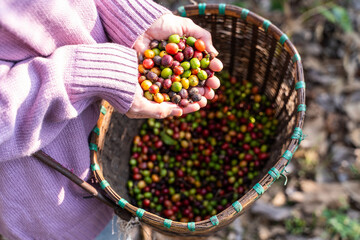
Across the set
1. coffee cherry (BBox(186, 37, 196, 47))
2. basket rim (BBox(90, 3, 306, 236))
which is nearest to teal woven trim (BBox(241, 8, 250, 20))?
basket rim (BBox(90, 3, 306, 236))

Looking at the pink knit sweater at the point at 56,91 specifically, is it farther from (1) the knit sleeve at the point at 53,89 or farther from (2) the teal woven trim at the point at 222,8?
(2) the teal woven trim at the point at 222,8

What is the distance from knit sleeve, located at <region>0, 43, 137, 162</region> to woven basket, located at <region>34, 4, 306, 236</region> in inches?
19.5

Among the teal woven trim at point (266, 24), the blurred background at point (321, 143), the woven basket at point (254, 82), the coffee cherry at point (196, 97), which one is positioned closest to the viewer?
the woven basket at point (254, 82)

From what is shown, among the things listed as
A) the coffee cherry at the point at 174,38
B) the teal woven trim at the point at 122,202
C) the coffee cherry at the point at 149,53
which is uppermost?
the coffee cherry at the point at 174,38

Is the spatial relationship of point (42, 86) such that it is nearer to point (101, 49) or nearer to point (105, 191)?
point (101, 49)

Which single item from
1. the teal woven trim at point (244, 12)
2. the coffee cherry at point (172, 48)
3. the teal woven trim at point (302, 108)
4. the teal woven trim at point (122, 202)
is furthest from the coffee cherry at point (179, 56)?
the teal woven trim at point (122, 202)

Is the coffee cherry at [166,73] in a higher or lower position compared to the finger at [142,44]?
lower

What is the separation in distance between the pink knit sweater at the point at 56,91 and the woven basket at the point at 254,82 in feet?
0.76

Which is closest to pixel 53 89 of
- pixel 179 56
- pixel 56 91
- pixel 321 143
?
pixel 56 91

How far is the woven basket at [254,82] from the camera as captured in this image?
1782mm

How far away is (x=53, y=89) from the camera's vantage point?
54.7 inches

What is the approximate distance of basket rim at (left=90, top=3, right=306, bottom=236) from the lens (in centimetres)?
173

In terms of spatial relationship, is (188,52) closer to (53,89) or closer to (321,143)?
(53,89)

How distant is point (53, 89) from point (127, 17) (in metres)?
0.65
